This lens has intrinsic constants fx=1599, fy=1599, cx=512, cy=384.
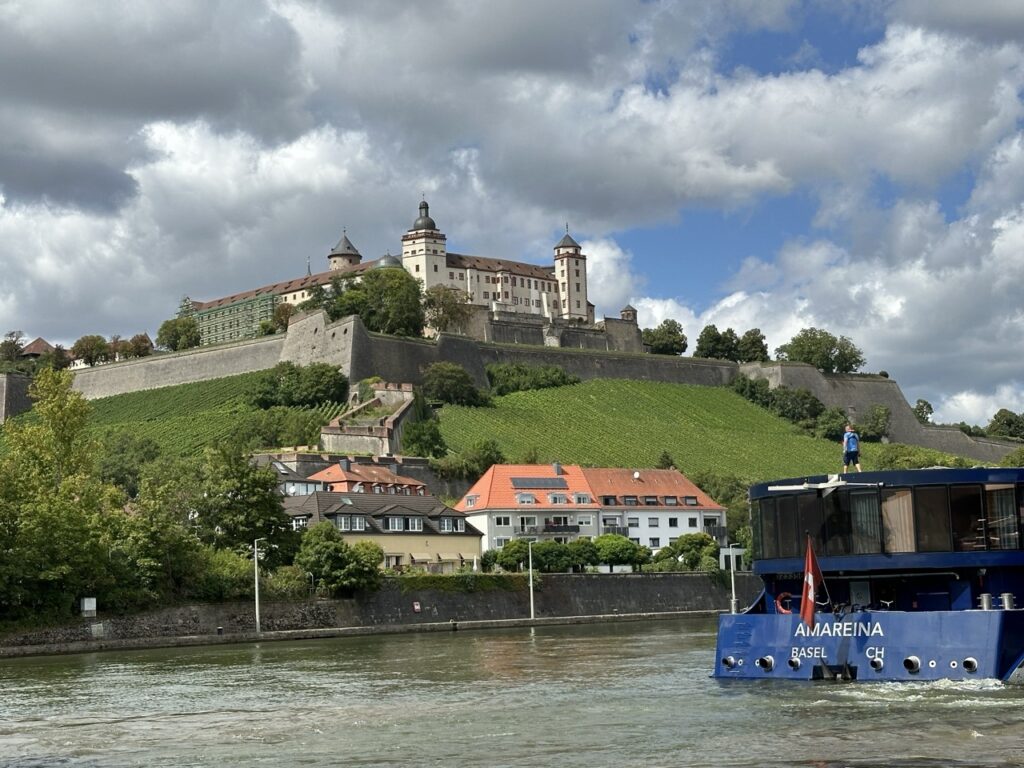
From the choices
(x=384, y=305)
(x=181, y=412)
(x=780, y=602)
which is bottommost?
(x=780, y=602)

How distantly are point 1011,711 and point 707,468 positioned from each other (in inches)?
3319

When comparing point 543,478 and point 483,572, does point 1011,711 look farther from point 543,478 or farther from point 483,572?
point 543,478

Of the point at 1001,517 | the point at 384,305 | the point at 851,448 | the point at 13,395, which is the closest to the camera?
the point at 1001,517

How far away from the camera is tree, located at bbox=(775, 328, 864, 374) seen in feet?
516

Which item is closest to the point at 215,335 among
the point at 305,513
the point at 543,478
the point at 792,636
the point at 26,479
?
the point at 543,478

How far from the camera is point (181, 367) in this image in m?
131

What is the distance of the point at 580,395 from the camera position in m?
130

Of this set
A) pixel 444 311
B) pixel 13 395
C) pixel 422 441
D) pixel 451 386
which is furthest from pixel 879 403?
pixel 13 395

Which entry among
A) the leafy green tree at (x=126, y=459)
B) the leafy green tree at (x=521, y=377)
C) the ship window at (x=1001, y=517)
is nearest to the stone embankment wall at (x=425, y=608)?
the leafy green tree at (x=126, y=459)

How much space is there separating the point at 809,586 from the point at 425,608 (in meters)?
38.5

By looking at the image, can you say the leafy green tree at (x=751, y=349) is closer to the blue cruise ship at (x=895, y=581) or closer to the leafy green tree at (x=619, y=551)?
the leafy green tree at (x=619, y=551)

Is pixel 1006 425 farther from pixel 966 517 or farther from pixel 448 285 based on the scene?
pixel 966 517

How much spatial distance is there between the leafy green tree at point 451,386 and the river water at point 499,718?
74.0 m

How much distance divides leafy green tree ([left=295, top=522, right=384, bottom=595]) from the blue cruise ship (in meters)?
33.2
